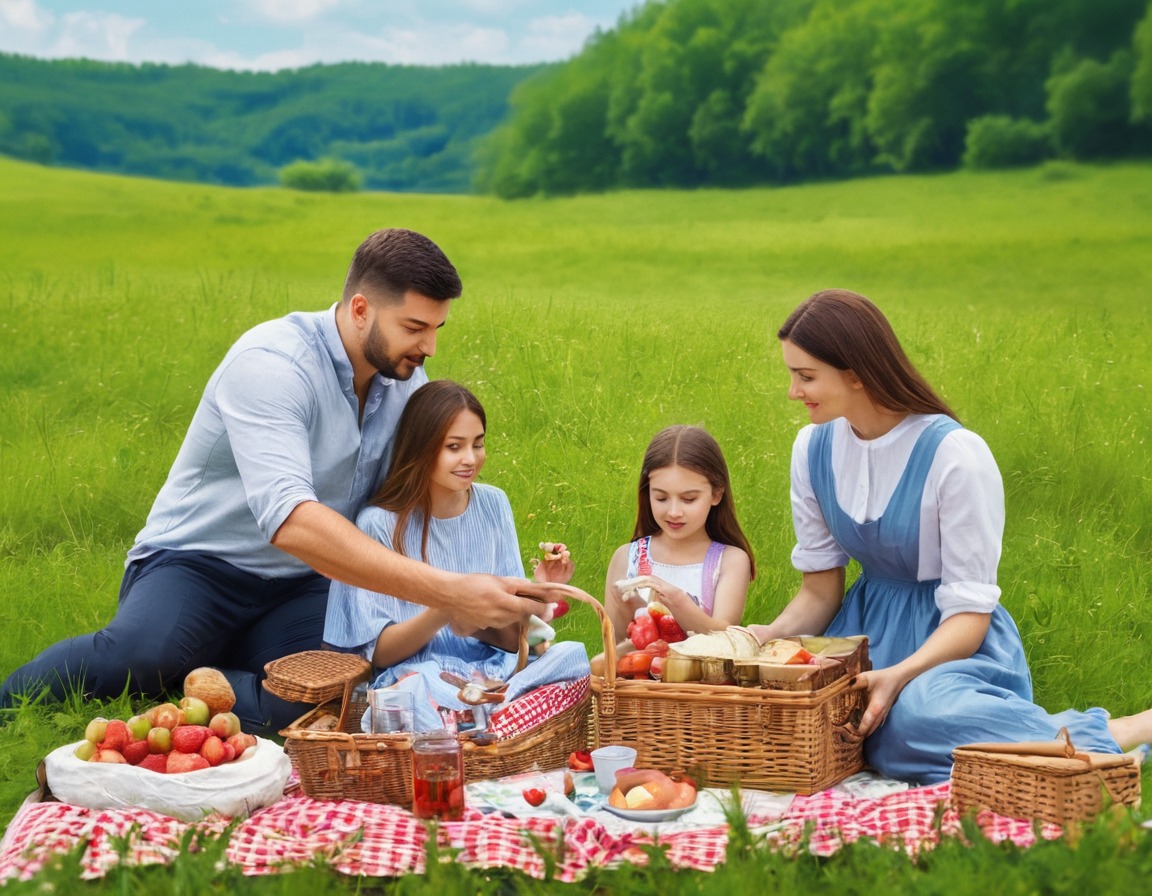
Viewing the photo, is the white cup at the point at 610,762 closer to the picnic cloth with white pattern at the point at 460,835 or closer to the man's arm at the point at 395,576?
the picnic cloth with white pattern at the point at 460,835

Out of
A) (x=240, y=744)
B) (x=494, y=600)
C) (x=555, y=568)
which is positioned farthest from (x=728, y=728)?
(x=240, y=744)

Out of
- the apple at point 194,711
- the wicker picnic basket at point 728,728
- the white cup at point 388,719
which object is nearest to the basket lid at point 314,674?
the white cup at point 388,719

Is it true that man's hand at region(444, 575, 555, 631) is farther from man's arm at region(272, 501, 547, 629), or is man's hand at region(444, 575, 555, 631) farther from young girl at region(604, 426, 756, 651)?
young girl at region(604, 426, 756, 651)

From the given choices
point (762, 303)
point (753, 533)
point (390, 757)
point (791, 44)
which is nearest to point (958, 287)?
point (762, 303)

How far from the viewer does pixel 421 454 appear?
4750mm

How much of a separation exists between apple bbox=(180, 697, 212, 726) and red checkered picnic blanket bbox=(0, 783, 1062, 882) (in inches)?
13.5

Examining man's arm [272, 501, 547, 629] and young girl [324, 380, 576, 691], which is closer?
man's arm [272, 501, 547, 629]

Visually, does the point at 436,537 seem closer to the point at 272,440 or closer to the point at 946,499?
the point at 272,440

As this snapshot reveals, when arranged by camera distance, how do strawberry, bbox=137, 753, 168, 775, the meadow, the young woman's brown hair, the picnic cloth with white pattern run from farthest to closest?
the meadow < the young woman's brown hair < strawberry, bbox=137, 753, 168, 775 < the picnic cloth with white pattern

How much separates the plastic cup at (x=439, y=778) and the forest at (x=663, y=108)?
1006cm

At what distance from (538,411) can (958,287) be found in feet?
16.5

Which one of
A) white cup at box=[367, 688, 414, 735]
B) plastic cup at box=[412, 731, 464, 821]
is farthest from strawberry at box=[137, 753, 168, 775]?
plastic cup at box=[412, 731, 464, 821]

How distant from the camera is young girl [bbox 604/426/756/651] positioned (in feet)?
16.6

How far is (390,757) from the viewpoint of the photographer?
3.94 m
